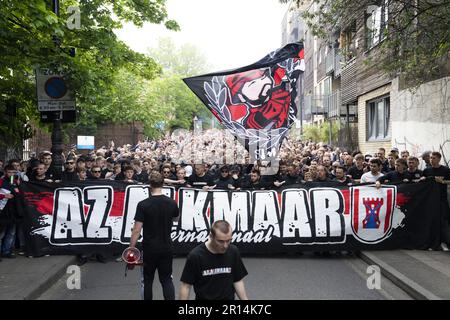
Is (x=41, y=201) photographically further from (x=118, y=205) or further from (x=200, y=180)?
(x=200, y=180)

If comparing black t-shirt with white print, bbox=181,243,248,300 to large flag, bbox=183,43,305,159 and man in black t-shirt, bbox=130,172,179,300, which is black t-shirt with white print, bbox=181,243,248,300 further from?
large flag, bbox=183,43,305,159

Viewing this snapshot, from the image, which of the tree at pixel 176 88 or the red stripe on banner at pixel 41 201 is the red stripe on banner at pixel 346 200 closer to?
the red stripe on banner at pixel 41 201

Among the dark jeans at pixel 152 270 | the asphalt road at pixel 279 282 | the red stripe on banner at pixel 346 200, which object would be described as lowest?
the asphalt road at pixel 279 282

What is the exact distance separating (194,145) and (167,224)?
686 inches

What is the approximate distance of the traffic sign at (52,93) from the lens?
12312 millimetres

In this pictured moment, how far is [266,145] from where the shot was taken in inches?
461

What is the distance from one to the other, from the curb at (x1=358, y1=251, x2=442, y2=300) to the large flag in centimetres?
283

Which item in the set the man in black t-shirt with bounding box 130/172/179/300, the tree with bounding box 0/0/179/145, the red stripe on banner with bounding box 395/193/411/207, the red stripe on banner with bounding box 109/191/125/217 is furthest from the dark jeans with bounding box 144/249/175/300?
the red stripe on banner with bounding box 395/193/411/207

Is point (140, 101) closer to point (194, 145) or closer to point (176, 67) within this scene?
point (194, 145)

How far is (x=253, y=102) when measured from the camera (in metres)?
11.7

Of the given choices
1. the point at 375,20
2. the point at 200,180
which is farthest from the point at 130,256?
the point at 375,20

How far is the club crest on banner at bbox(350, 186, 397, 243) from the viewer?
448 inches

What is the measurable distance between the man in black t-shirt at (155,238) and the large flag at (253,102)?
183 inches

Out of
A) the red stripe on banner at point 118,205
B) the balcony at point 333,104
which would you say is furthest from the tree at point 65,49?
the balcony at point 333,104
